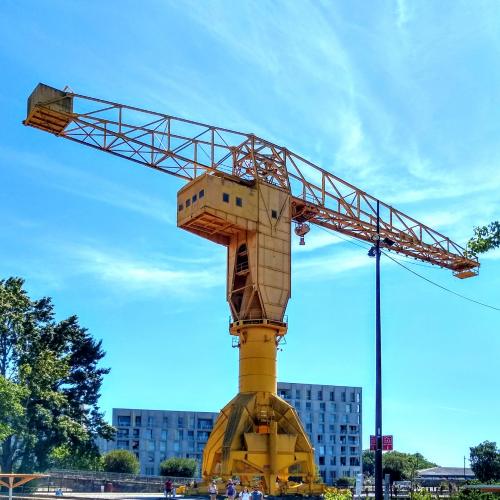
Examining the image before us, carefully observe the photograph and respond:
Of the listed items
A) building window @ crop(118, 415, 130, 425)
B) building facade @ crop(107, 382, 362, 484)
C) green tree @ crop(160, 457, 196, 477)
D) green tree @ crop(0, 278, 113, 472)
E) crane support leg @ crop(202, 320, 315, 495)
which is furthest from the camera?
building window @ crop(118, 415, 130, 425)

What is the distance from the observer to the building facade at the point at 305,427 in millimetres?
120688

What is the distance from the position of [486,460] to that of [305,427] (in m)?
31.0

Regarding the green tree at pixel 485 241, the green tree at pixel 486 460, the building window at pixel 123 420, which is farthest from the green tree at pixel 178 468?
the green tree at pixel 485 241

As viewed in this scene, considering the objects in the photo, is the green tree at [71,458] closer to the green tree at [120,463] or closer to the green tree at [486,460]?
the green tree at [120,463]

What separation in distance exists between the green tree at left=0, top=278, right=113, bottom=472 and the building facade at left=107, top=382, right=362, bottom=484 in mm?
64087

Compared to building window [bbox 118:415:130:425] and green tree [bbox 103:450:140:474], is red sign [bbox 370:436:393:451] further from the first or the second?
building window [bbox 118:415:130:425]

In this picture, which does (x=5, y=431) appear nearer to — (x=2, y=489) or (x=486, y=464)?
(x=2, y=489)

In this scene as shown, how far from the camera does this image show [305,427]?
12388 cm

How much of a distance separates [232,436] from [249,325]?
243 inches

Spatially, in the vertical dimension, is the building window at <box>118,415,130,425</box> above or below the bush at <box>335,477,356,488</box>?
above

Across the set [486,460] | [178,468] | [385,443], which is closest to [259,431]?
[385,443]

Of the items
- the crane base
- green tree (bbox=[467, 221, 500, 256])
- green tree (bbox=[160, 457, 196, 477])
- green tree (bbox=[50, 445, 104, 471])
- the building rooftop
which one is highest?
green tree (bbox=[467, 221, 500, 256])

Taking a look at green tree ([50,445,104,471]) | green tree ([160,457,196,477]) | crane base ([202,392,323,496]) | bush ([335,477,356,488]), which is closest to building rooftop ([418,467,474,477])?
bush ([335,477,356,488])

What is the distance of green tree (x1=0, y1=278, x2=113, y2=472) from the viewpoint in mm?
49031
